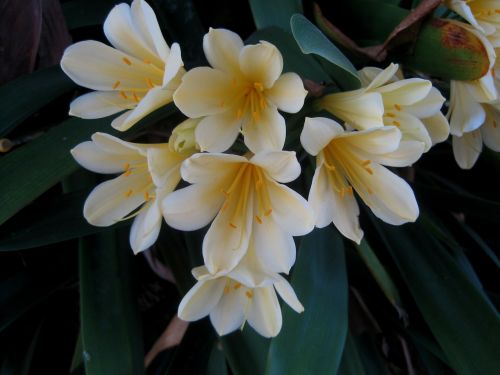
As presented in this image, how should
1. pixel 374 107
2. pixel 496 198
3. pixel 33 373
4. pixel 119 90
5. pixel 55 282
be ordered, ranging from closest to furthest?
pixel 374 107 → pixel 119 90 → pixel 55 282 → pixel 33 373 → pixel 496 198

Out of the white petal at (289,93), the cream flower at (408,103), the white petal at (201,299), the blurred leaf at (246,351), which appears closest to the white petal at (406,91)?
the cream flower at (408,103)

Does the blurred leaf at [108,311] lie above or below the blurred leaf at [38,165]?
below

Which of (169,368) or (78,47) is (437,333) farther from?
(78,47)

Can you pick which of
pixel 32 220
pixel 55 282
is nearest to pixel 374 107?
pixel 32 220

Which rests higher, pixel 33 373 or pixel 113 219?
pixel 113 219

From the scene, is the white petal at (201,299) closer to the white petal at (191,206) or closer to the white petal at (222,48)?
the white petal at (191,206)

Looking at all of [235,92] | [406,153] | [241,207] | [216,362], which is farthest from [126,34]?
[216,362]

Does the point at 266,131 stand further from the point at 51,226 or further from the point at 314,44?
the point at 51,226
